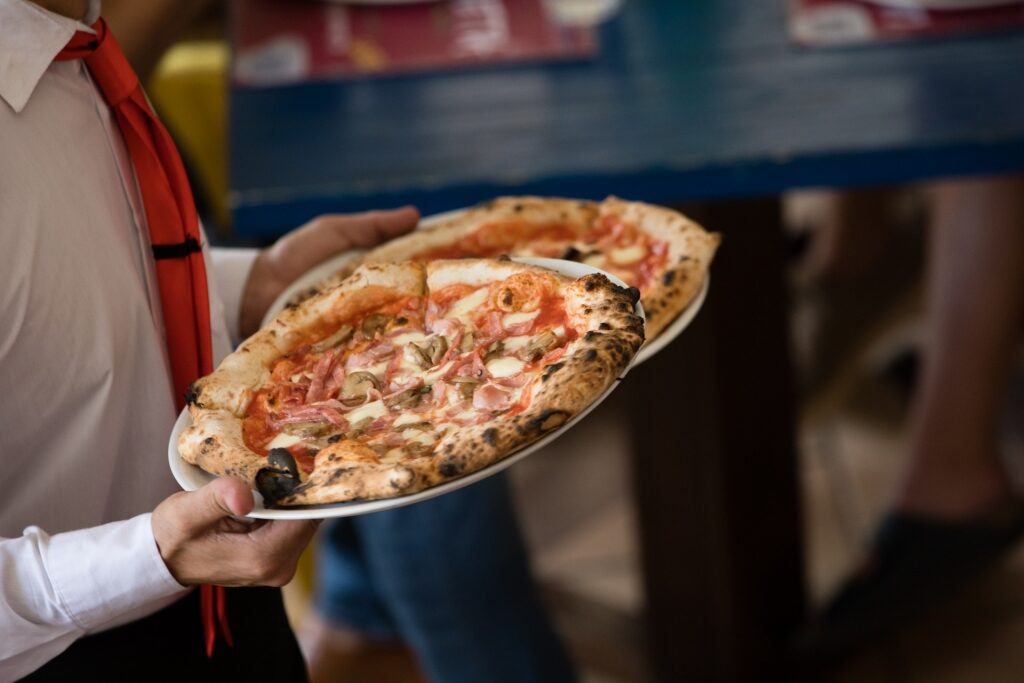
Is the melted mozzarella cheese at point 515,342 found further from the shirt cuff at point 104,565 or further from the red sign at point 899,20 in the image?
the red sign at point 899,20

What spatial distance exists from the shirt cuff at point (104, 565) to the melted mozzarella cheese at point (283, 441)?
0.34 feet

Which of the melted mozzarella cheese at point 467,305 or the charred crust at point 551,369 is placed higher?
the charred crust at point 551,369

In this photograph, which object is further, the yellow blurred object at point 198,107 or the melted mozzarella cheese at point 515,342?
the yellow blurred object at point 198,107

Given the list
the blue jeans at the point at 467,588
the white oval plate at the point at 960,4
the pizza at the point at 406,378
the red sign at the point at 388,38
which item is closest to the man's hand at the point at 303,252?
the pizza at the point at 406,378

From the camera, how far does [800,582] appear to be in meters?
2.21

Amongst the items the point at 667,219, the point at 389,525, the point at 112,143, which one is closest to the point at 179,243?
the point at 112,143

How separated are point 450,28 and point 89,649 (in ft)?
4.02

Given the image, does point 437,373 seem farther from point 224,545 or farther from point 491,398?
point 224,545

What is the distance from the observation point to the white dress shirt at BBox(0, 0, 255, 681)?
93 cm

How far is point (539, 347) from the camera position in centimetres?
101

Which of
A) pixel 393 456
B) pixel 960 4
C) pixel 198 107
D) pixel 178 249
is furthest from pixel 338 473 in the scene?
pixel 198 107

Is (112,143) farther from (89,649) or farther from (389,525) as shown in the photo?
(389,525)

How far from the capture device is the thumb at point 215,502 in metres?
0.86

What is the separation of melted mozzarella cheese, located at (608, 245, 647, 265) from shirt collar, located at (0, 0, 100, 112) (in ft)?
1.92
